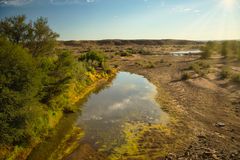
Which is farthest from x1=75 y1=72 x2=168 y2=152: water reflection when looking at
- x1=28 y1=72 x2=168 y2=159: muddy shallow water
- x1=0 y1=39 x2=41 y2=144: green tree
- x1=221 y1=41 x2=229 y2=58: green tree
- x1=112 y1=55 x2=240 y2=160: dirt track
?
x1=221 y1=41 x2=229 y2=58: green tree

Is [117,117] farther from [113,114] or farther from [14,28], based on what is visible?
[14,28]

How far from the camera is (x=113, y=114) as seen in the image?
23.2 m

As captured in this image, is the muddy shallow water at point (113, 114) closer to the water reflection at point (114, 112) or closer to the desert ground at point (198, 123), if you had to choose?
the water reflection at point (114, 112)

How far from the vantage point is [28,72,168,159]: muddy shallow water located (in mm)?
17234

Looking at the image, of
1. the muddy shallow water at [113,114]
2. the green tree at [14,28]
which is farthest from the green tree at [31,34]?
the muddy shallow water at [113,114]

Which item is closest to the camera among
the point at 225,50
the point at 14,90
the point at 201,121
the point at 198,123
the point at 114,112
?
the point at 14,90

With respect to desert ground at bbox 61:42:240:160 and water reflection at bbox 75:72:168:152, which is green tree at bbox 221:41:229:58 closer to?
desert ground at bbox 61:42:240:160

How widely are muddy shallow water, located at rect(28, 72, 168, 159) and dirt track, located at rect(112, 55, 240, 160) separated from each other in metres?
1.87

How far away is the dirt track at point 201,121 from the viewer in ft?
49.2

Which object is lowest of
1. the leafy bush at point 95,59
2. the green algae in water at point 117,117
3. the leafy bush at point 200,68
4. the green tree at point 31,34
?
the green algae in water at point 117,117

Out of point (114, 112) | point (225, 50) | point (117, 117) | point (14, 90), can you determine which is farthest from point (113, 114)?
point (225, 50)

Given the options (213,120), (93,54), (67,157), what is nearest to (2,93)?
(67,157)

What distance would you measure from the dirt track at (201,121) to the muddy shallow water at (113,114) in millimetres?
1874

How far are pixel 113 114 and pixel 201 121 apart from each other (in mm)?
8709
